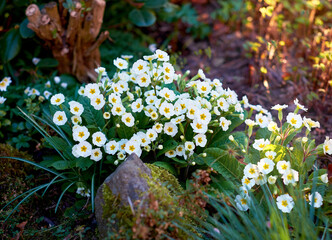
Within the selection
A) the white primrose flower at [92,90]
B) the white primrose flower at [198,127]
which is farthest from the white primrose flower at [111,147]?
the white primrose flower at [198,127]

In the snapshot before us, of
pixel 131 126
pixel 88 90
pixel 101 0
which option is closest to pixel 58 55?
pixel 101 0

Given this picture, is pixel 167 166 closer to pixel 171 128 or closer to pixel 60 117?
pixel 171 128

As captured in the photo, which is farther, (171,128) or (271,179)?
(171,128)

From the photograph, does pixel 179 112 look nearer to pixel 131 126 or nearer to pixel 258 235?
pixel 131 126

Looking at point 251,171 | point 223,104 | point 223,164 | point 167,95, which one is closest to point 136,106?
point 167,95

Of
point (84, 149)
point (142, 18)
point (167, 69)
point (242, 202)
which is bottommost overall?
point (242, 202)

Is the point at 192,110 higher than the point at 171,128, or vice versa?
the point at 192,110

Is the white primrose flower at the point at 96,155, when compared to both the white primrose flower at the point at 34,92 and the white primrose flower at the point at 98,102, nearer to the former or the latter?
the white primrose flower at the point at 98,102
